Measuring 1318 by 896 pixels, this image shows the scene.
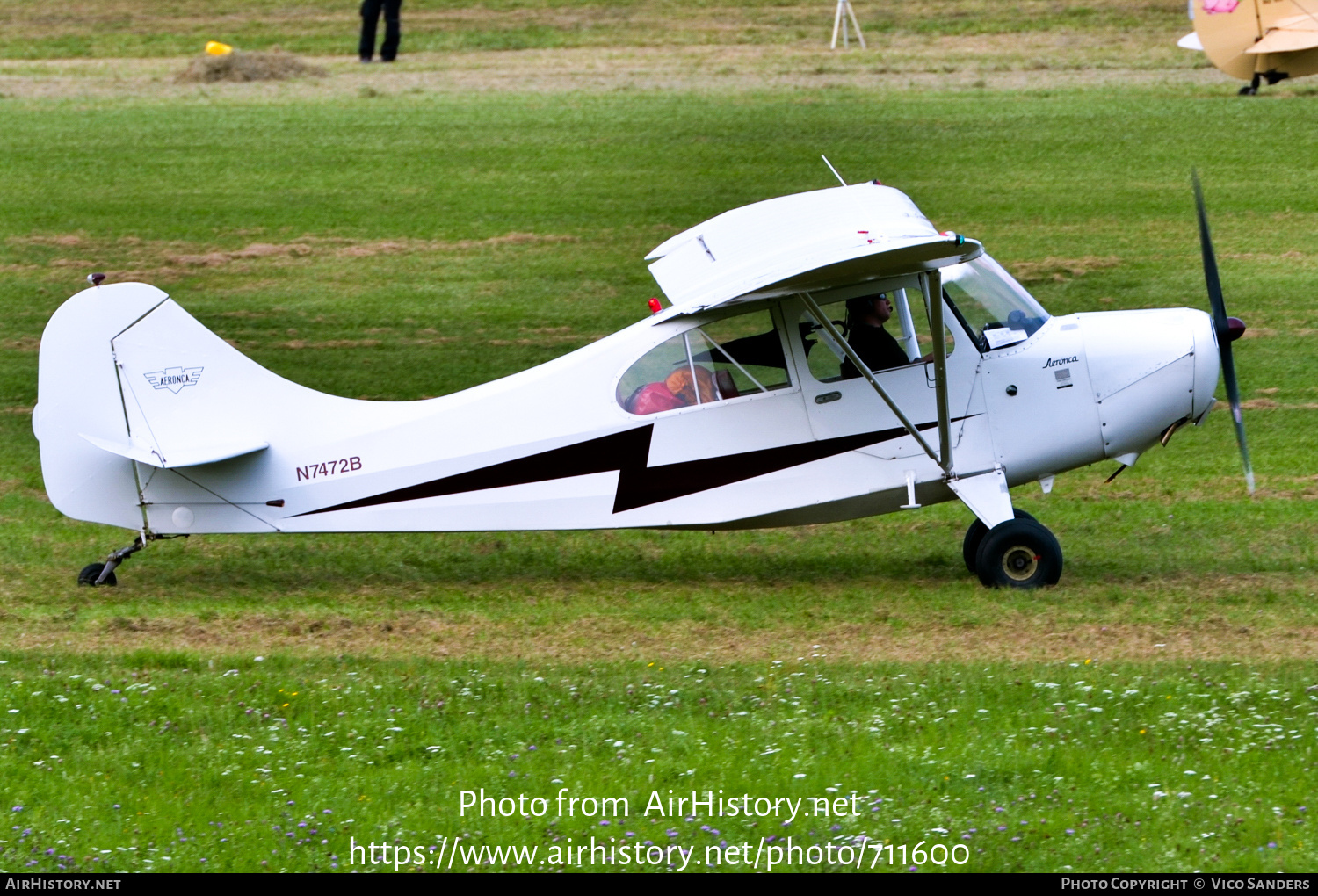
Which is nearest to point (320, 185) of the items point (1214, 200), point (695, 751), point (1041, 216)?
point (1041, 216)

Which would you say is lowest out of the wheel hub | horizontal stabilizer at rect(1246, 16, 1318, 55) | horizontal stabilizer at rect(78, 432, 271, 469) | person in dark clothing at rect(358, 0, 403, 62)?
person in dark clothing at rect(358, 0, 403, 62)

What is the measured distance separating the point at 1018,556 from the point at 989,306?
1.83 meters

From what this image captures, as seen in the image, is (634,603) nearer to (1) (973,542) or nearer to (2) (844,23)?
(1) (973,542)

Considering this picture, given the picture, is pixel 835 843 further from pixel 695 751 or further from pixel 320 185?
pixel 320 185

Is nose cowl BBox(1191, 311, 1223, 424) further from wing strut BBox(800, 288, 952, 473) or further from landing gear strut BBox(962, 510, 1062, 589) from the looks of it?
wing strut BBox(800, 288, 952, 473)

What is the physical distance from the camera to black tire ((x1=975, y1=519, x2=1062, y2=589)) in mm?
10969

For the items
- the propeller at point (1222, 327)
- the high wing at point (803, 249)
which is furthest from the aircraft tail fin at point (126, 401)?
the propeller at point (1222, 327)

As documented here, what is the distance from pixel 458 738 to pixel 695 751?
1.31 metres

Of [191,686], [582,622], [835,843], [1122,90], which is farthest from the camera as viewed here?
[1122,90]

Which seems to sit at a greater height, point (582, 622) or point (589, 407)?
point (589, 407)

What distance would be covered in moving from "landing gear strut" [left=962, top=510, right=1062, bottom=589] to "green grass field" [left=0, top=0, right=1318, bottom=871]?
20 cm

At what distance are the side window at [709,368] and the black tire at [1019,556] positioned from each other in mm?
1886

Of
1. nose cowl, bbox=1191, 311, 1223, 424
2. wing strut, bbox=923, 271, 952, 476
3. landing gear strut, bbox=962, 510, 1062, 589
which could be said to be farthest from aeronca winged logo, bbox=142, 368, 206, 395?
nose cowl, bbox=1191, 311, 1223, 424

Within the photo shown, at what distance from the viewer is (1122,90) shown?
31.8 meters
